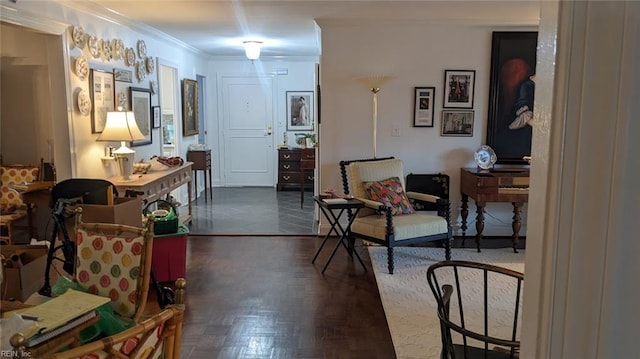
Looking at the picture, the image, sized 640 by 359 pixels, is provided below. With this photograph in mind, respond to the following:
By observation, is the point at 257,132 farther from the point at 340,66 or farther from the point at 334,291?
the point at 334,291

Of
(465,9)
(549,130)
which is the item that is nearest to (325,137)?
(465,9)

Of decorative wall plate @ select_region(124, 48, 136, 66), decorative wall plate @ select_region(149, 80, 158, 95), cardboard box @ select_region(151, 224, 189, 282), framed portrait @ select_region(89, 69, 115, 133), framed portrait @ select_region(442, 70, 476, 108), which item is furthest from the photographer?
decorative wall plate @ select_region(149, 80, 158, 95)

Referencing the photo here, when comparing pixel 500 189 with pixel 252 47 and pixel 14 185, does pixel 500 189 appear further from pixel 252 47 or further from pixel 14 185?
pixel 14 185

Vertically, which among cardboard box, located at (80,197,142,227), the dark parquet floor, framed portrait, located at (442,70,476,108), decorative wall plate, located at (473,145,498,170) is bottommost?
the dark parquet floor

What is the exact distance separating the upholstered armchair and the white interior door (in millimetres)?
4065

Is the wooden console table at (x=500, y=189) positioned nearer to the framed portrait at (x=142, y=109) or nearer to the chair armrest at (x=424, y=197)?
the chair armrest at (x=424, y=197)

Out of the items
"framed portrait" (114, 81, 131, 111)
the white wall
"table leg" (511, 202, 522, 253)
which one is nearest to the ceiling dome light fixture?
the white wall

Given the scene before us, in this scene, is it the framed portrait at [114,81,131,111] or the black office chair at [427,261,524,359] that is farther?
the framed portrait at [114,81,131,111]

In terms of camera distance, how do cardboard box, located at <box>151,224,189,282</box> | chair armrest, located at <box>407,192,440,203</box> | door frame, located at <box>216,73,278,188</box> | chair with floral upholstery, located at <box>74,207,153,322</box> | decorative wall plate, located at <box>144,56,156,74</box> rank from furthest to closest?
1. door frame, located at <box>216,73,278,188</box>
2. decorative wall plate, located at <box>144,56,156,74</box>
3. chair armrest, located at <box>407,192,440,203</box>
4. cardboard box, located at <box>151,224,189,282</box>
5. chair with floral upholstery, located at <box>74,207,153,322</box>

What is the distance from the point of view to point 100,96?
176 inches

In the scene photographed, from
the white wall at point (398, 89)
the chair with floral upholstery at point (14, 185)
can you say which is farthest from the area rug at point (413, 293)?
the chair with floral upholstery at point (14, 185)

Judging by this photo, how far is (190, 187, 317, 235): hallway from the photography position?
5613 millimetres

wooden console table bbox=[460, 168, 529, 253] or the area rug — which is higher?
wooden console table bbox=[460, 168, 529, 253]

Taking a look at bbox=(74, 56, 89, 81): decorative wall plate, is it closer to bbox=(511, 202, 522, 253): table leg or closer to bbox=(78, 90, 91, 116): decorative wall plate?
bbox=(78, 90, 91, 116): decorative wall plate
